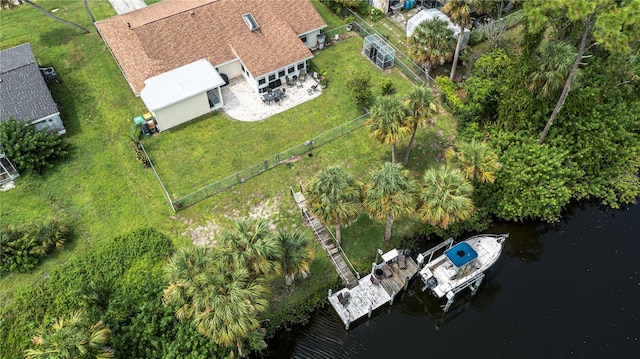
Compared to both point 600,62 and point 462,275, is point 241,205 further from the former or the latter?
point 600,62

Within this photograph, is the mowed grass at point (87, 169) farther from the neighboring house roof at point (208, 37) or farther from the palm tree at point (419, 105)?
the palm tree at point (419, 105)

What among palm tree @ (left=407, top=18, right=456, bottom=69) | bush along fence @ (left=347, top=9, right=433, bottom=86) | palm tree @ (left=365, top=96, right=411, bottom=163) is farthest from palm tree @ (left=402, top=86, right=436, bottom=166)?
bush along fence @ (left=347, top=9, right=433, bottom=86)

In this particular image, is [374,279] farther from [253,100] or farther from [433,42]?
[433,42]

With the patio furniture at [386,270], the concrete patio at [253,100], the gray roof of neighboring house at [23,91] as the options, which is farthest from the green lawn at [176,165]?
the gray roof of neighboring house at [23,91]

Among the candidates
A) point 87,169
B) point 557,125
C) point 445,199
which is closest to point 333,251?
point 445,199

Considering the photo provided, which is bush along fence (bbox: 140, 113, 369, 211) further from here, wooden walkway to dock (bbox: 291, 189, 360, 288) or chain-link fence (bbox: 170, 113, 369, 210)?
wooden walkway to dock (bbox: 291, 189, 360, 288)
